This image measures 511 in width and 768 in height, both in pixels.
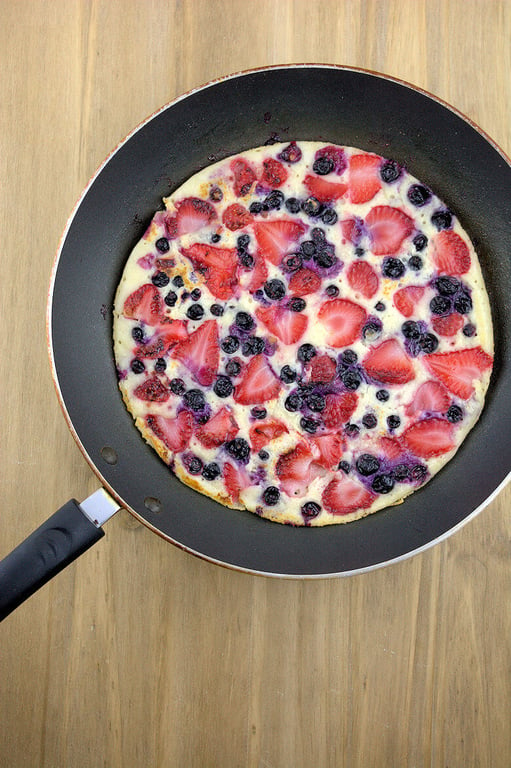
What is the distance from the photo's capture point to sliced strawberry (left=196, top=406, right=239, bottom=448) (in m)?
2.10

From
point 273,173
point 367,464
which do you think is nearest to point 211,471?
point 367,464

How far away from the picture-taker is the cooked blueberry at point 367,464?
2.07 meters

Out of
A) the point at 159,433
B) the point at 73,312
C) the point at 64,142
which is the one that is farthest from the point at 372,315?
the point at 64,142

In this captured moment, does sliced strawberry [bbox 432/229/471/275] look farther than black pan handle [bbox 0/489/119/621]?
Yes

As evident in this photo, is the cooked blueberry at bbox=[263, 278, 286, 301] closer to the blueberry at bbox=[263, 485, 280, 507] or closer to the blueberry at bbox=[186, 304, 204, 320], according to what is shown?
the blueberry at bbox=[186, 304, 204, 320]

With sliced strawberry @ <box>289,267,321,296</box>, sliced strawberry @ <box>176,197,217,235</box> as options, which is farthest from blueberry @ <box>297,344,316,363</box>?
sliced strawberry @ <box>176,197,217,235</box>

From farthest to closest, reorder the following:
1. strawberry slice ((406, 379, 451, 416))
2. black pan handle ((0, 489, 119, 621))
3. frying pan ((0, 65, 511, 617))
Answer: strawberry slice ((406, 379, 451, 416)) < frying pan ((0, 65, 511, 617)) < black pan handle ((0, 489, 119, 621))

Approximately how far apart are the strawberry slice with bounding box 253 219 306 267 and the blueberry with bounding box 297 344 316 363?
247 mm

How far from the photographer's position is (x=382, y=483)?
81.7 inches

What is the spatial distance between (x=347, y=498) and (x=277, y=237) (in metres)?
0.75

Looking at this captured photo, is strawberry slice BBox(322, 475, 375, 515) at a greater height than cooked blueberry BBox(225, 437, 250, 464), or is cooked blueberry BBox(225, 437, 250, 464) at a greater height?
cooked blueberry BBox(225, 437, 250, 464)

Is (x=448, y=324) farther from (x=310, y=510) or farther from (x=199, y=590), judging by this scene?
(x=199, y=590)

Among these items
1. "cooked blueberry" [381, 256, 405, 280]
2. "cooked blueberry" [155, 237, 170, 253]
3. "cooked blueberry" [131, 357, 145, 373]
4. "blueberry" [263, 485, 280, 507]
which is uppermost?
"cooked blueberry" [155, 237, 170, 253]

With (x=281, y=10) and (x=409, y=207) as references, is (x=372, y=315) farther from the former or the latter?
(x=281, y=10)
